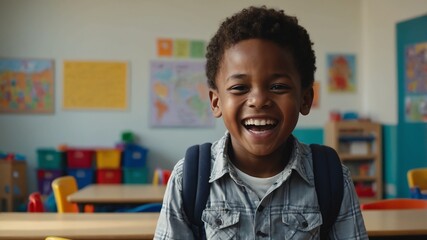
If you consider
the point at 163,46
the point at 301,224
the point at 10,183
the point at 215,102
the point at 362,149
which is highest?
the point at 163,46

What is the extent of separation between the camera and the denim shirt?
101 centimetres

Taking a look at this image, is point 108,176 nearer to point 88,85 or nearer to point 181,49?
point 88,85

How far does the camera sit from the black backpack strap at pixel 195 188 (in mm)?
1019

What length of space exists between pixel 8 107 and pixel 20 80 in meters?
0.36

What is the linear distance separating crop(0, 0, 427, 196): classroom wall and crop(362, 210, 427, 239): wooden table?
12.3ft

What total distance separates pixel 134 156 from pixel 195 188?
16.5 ft

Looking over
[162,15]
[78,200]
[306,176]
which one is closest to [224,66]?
[306,176]

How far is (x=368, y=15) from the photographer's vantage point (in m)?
6.50

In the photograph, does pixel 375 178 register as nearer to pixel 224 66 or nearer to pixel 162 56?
pixel 162 56

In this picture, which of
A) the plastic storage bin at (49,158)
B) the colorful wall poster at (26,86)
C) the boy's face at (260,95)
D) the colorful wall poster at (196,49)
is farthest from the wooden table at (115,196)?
the colorful wall poster at (196,49)

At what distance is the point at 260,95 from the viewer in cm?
99

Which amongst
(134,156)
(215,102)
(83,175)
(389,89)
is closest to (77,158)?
(83,175)

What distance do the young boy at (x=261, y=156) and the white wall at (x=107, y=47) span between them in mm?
5193

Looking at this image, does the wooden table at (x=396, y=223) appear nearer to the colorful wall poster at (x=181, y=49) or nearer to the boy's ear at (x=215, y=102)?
the boy's ear at (x=215, y=102)
